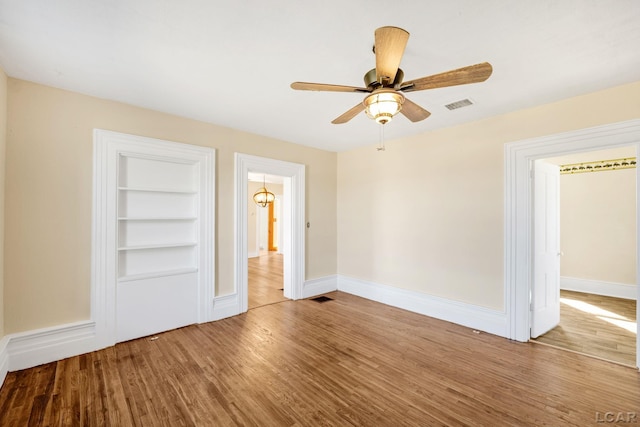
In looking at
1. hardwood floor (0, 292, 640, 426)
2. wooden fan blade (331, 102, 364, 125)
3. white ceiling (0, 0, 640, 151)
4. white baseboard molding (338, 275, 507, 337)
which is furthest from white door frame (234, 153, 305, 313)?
wooden fan blade (331, 102, 364, 125)

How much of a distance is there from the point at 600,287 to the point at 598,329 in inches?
90.2

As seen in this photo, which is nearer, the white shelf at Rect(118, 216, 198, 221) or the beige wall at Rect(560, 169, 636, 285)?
the white shelf at Rect(118, 216, 198, 221)

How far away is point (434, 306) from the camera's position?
12.7 ft

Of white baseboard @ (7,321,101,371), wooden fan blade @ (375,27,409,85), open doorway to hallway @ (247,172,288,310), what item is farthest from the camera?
open doorway to hallway @ (247,172,288,310)

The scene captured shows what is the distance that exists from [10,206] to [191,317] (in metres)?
2.11

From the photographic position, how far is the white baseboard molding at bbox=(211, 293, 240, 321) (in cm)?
368

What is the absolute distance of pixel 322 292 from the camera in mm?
5035

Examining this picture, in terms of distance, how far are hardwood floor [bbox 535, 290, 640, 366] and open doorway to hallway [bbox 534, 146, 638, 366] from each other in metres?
0.02

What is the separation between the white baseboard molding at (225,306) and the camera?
145 inches

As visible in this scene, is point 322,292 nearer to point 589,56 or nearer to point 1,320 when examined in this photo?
point 1,320

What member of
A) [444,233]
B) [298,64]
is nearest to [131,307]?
[298,64]

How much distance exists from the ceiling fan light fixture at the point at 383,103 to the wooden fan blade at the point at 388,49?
7 centimetres

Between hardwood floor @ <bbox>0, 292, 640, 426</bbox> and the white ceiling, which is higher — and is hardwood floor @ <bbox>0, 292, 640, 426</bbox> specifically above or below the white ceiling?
below

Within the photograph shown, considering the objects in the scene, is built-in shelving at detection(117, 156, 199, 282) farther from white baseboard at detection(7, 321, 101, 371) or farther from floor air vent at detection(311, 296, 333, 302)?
floor air vent at detection(311, 296, 333, 302)
